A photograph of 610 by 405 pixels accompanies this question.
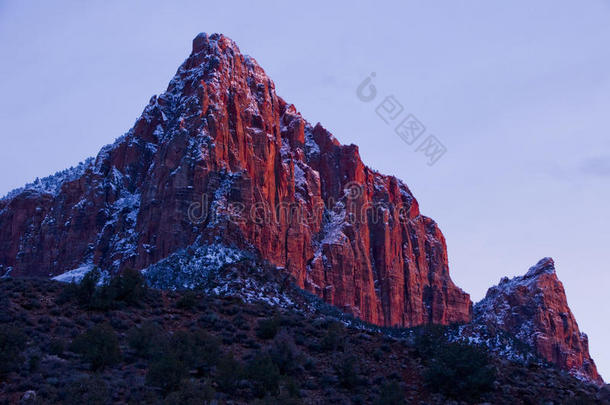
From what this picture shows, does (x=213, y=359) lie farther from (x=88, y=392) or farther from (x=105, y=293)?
(x=105, y=293)

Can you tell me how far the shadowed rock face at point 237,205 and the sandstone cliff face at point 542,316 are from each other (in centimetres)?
974

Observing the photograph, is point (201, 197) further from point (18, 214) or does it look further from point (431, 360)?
point (431, 360)

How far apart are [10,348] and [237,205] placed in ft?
247

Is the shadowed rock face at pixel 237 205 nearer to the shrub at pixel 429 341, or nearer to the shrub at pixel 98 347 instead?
the shrub at pixel 429 341

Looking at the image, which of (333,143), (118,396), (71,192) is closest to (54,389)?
(118,396)

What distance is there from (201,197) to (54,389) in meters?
80.7

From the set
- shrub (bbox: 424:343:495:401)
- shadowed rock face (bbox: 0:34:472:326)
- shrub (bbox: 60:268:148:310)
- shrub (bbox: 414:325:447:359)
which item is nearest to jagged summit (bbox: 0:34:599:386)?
shadowed rock face (bbox: 0:34:472:326)

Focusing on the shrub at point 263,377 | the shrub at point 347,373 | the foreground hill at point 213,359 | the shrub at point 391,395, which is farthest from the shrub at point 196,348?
the shrub at point 391,395

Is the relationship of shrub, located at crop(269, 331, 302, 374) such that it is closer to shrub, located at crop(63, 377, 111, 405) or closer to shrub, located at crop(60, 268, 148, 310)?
shrub, located at crop(63, 377, 111, 405)

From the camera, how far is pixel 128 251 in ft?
369

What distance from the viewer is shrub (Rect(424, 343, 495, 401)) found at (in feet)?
103

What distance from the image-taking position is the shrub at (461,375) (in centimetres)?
3147

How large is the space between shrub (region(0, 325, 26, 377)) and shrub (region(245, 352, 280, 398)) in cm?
904

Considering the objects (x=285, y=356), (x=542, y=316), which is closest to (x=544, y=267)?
(x=542, y=316)
